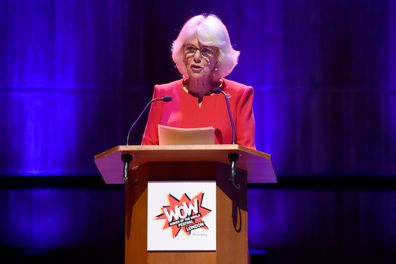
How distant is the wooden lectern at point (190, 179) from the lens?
2.66m

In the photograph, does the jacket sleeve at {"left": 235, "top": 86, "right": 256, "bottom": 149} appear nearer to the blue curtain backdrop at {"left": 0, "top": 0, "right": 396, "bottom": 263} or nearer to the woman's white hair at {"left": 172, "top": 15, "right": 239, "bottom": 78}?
the woman's white hair at {"left": 172, "top": 15, "right": 239, "bottom": 78}

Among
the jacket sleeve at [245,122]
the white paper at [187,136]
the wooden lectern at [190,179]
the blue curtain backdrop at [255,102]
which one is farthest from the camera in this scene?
the blue curtain backdrop at [255,102]

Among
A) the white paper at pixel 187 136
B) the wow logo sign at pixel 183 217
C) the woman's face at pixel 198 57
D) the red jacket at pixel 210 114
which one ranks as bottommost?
the wow logo sign at pixel 183 217

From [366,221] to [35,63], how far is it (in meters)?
2.56

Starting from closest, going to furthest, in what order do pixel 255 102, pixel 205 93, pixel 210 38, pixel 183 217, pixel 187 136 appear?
1. pixel 183 217
2. pixel 187 136
3. pixel 210 38
4. pixel 205 93
5. pixel 255 102

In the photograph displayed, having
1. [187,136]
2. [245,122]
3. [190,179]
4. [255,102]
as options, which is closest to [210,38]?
[245,122]

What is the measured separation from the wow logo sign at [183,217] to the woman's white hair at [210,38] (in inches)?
32.0

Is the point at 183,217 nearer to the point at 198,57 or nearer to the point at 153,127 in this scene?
the point at 153,127

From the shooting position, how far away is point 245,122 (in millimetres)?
3279

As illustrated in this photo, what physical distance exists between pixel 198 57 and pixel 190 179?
0.77 meters

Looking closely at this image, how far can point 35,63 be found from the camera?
5551mm

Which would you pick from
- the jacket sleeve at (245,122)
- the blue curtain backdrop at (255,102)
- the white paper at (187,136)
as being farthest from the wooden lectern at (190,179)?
the blue curtain backdrop at (255,102)

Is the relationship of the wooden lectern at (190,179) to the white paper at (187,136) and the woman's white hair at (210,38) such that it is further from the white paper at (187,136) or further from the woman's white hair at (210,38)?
the woman's white hair at (210,38)

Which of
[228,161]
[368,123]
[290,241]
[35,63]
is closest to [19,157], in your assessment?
[35,63]
